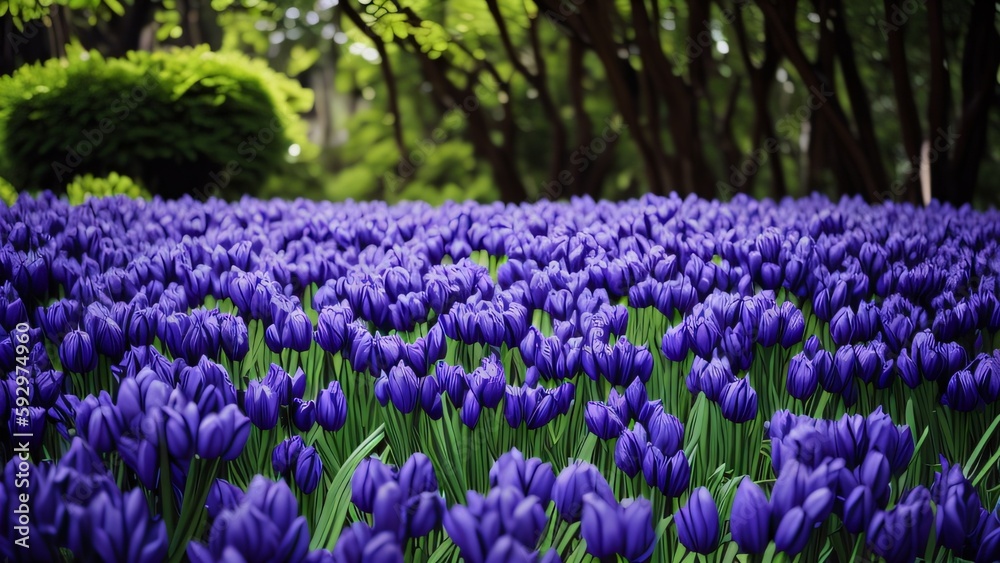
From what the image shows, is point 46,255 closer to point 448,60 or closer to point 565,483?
point 565,483

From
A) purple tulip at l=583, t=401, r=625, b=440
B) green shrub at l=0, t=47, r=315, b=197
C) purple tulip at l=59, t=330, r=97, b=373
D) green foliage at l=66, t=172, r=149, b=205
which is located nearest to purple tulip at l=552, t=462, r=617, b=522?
purple tulip at l=583, t=401, r=625, b=440

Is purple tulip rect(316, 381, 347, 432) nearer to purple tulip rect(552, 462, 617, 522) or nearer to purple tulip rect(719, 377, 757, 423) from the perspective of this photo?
purple tulip rect(552, 462, 617, 522)

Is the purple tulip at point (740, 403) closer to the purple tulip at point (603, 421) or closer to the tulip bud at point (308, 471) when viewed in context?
the purple tulip at point (603, 421)

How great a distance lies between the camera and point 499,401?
153 centimetres

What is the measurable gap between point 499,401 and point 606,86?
941cm

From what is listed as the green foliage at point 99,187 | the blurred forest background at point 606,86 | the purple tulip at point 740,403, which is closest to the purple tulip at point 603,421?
the purple tulip at point 740,403

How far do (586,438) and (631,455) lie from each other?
7.7 inches

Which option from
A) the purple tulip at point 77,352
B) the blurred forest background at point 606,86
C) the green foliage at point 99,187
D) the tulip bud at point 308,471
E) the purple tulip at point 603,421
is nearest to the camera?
the tulip bud at point 308,471

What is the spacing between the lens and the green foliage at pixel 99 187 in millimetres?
4852

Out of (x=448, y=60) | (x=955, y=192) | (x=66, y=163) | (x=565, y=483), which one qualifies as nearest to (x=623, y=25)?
(x=448, y=60)

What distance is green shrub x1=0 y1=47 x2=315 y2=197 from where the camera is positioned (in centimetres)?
459

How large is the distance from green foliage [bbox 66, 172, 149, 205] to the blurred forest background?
19 centimetres

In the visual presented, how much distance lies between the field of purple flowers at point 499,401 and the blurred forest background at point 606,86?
2.60 meters

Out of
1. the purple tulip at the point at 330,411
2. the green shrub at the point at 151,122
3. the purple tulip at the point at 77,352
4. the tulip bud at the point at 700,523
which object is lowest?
the tulip bud at the point at 700,523
